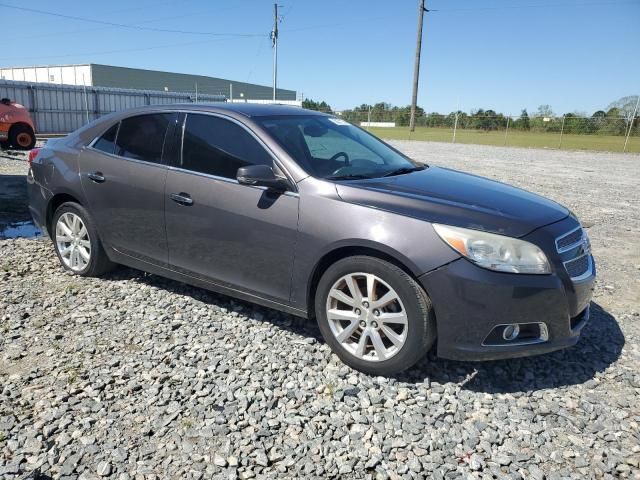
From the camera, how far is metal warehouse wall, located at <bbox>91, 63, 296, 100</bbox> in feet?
168

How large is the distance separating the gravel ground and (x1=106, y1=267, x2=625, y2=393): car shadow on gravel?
1 centimetres

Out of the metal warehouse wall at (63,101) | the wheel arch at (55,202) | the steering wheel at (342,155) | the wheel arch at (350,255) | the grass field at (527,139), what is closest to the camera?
the wheel arch at (350,255)

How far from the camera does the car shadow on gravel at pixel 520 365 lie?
3.18 m

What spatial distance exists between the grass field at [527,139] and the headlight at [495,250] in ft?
92.8

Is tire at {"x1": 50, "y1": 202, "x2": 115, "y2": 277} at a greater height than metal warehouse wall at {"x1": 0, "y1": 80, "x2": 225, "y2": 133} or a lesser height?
lesser

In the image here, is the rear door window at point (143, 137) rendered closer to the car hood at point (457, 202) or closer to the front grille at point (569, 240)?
Answer: the car hood at point (457, 202)

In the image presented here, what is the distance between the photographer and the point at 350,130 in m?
4.47

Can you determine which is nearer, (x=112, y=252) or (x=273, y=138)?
(x=273, y=138)

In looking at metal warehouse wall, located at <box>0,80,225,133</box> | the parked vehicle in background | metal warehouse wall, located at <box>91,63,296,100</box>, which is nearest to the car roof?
the parked vehicle in background

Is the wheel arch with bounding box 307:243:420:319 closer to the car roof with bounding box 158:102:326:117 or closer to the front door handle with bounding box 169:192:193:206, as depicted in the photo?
the front door handle with bounding box 169:192:193:206

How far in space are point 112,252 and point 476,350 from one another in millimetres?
3205

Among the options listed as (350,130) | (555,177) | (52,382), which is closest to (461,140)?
(555,177)

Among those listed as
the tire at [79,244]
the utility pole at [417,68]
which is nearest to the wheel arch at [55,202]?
the tire at [79,244]

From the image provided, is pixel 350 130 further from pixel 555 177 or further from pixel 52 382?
pixel 555 177
